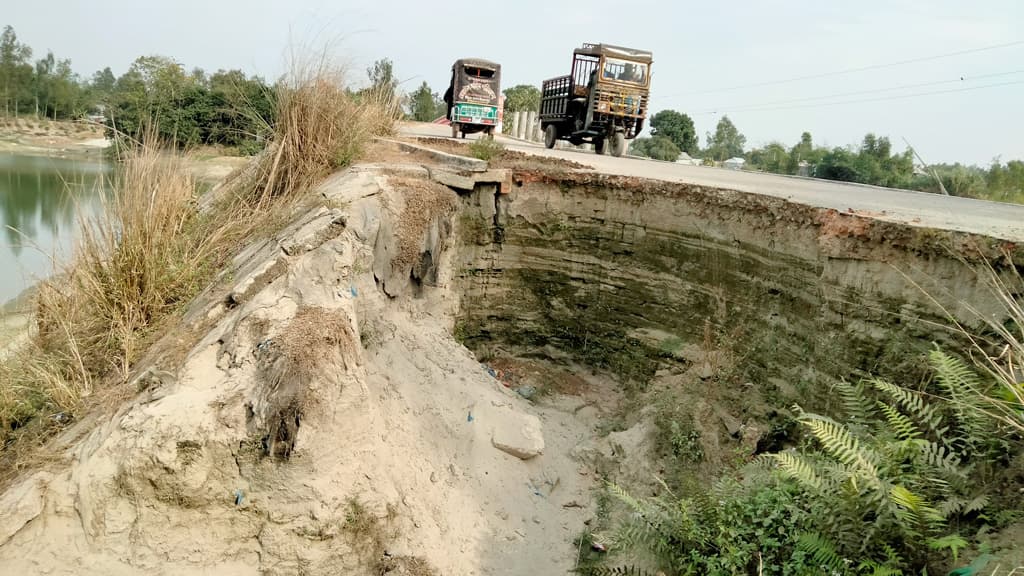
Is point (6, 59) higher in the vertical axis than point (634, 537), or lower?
higher

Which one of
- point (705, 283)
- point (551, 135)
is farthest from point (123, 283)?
point (551, 135)

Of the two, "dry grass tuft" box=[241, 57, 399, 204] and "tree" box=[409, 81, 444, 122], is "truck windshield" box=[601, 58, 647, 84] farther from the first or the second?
"tree" box=[409, 81, 444, 122]

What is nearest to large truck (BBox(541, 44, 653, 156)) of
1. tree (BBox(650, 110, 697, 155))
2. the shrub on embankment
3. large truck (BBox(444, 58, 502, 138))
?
large truck (BBox(444, 58, 502, 138))

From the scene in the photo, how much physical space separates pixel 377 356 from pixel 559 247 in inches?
130

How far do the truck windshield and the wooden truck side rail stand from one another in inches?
43.1

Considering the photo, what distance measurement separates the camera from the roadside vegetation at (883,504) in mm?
2762

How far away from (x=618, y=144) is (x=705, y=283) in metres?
7.46

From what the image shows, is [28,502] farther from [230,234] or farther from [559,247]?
[559,247]

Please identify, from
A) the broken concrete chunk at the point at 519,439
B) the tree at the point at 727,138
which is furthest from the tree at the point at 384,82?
the tree at the point at 727,138

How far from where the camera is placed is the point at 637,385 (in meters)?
7.34

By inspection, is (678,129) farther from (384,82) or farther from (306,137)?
(306,137)

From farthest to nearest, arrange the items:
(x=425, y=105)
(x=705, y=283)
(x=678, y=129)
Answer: (x=678, y=129) < (x=425, y=105) < (x=705, y=283)

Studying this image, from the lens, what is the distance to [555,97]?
14.6 metres

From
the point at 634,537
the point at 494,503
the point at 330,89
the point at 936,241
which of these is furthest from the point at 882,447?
the point at 330,89
